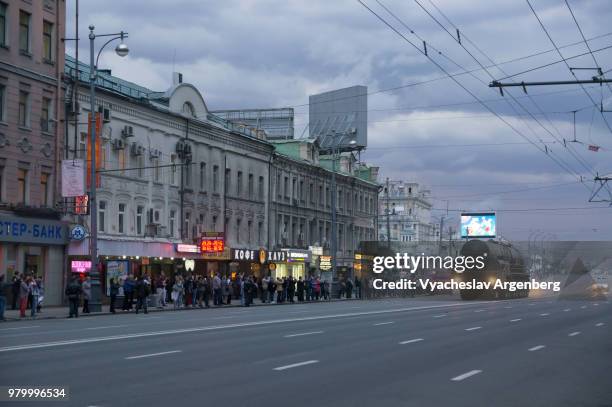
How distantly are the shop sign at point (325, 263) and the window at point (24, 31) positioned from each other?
37.7 metres

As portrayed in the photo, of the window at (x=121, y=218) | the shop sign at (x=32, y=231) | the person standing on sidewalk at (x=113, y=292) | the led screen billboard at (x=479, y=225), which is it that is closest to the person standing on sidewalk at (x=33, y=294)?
the person standing on sidewalk at (x=113, y=292)

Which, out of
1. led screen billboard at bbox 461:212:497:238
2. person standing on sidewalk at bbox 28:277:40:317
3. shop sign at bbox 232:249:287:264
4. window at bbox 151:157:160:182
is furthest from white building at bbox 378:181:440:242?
person standing on sidewalk at bbox 28:277:40:317

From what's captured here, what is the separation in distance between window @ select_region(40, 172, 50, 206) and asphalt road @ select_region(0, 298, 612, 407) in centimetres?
1452

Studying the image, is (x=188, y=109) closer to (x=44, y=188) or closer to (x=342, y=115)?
(x=44, y=188)

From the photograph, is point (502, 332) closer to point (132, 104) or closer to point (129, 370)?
point (129, 370)

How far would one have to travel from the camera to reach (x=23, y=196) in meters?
40.6

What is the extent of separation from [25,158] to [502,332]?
2359 centimetres

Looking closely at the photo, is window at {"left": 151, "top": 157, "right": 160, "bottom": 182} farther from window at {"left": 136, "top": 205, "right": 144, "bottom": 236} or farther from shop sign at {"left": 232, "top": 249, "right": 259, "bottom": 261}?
shop sign at {"left": 232, "top": 249, "right": 259, "bottom": 261}

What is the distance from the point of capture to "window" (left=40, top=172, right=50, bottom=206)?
4162 centimetres

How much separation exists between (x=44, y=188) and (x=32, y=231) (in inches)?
97.0

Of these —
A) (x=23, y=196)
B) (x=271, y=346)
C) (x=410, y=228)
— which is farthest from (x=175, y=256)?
(x=410, y=228)

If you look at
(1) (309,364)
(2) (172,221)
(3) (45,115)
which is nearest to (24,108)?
(3) (45,115)

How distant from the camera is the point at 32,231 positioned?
40.4m

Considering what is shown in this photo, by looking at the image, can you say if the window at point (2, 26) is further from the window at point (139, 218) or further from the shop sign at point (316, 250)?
the shop sign at point (316, 250)
